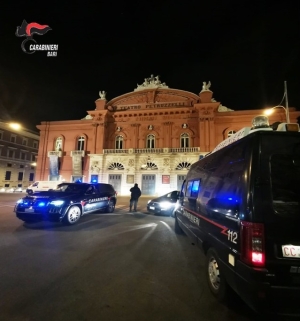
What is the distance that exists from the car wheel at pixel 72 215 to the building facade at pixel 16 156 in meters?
33.8

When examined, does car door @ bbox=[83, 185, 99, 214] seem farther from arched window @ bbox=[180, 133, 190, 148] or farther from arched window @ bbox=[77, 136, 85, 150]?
arched window @ bbox=[77, 136, 85, 150]

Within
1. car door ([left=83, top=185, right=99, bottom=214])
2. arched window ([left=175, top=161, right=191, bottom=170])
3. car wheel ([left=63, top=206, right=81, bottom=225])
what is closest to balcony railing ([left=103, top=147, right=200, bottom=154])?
arched window ([left=175, top=161, right=191, bottom=170])

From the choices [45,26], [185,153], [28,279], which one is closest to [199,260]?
[28,279]

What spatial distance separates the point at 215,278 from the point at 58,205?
20.3 ft

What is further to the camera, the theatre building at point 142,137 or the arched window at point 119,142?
the arched window at point 119,142

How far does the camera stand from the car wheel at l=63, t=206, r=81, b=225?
7553mm

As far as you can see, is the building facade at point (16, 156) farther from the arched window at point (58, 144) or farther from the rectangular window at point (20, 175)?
the arched window at point (58, 144)

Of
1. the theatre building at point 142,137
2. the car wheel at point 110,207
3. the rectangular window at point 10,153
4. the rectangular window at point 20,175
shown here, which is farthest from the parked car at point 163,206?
the rectangular window at point 20,175

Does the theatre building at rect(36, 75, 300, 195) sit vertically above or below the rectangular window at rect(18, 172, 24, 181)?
above

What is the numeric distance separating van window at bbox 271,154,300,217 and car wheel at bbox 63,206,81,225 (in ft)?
24.1

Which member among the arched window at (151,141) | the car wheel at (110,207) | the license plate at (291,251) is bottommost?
the car wheel at (110,207)

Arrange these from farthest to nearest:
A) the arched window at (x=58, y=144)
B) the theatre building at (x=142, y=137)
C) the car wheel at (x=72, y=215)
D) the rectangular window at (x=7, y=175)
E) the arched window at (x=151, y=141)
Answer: the rectangular window at (x=7, y=175) → the arched window at (x=58, y=144) → the arched window at (x=151, y=141) → the theatre building at (x=142, y=137) → the car wheel at (x=72, y=215)

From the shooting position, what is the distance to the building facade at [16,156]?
3694cm

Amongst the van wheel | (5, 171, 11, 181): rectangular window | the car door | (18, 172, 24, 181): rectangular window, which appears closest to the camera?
the van wheel
